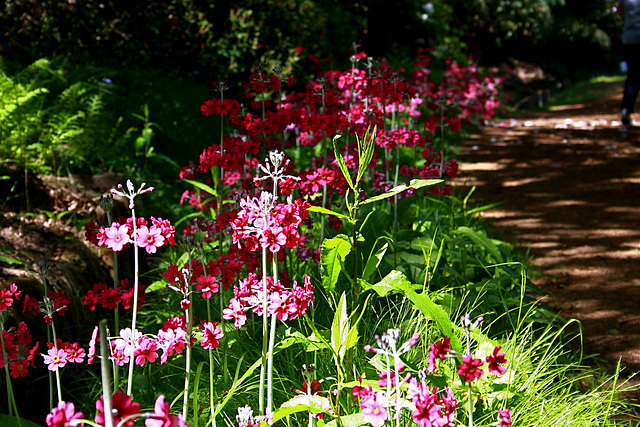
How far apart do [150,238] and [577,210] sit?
4.24 meters

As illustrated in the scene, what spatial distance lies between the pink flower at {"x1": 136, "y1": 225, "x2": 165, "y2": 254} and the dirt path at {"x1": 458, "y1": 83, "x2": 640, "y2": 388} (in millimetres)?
2134

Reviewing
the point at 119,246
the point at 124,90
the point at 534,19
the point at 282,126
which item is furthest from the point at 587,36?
the point at 119,246

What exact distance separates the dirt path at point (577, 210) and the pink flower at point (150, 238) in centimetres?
213

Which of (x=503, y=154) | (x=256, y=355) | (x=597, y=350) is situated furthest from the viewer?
(x=503, y=154)

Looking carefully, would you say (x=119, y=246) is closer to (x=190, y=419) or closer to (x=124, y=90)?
(x=190, y=419)

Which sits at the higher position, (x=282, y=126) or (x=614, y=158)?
(x=282, y=126)

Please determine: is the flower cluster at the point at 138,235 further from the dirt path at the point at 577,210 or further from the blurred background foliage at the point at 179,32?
the blurred background foliage at the point at 179,32

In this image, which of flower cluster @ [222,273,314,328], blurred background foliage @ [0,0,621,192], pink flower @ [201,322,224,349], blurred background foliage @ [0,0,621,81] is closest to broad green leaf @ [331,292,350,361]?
flower cluster @ [222,273,314,328]

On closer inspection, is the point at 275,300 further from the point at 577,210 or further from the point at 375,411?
the point at 577,210

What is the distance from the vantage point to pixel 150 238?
1660mm

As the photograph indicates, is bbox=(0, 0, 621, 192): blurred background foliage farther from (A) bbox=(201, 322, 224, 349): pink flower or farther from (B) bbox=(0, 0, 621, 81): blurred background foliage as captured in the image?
(A) bbox=(201, 322, 224, 349): pink flower

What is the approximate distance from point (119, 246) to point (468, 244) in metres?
2.20

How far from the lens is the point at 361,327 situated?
260 centimetres

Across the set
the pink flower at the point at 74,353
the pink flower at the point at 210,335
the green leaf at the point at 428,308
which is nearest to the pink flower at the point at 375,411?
the green leaf at the point at 428,308
